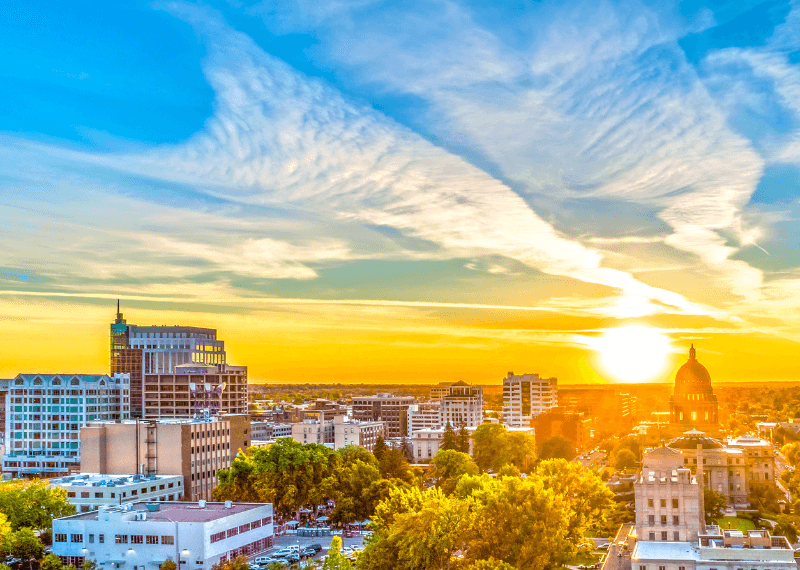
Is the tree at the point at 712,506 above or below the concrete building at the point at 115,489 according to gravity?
below

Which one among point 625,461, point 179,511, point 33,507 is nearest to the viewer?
point 33,507

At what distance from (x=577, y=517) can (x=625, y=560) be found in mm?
12604

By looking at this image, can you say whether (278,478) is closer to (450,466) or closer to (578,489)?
(450,466)

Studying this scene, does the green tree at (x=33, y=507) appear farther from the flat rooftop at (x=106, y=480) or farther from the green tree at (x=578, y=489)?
the green tree at (x=578, y=489)

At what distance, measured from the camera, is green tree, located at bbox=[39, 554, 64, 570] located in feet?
290

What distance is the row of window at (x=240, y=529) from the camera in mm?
91688

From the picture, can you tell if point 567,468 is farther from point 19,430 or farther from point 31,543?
point 19,430

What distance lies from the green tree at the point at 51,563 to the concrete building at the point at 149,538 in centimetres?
333

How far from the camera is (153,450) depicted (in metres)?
127

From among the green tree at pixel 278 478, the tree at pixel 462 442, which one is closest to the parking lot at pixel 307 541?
the green tree at pixel 278 478

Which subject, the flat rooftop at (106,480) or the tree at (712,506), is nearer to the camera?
the flat rooftop at (106,480)

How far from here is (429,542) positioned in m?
79.1

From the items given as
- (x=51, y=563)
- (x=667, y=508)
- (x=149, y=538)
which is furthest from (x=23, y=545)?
(x=667, y=508)

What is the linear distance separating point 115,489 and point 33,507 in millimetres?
11226
